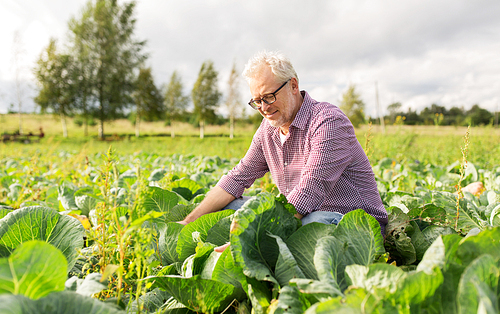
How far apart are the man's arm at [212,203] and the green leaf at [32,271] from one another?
1.16m

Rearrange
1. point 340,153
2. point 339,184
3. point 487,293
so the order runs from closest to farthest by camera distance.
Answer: point 487,293
point 340,153
point 339,184

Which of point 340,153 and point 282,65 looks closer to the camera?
point 340,153

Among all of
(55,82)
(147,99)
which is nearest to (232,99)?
(147,99)

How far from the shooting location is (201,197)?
2.36 metres

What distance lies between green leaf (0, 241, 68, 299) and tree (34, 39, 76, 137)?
2885cm

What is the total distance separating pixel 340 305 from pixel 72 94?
2958 centimetres

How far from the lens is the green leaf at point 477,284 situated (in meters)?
0.66

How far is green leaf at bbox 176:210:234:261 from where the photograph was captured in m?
1.44

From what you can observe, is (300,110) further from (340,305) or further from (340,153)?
(340,305)

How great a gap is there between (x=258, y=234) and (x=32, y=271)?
2.44 feet

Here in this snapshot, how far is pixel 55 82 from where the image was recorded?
2469 centimetres

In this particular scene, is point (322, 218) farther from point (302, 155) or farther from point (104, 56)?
point (104, 56)

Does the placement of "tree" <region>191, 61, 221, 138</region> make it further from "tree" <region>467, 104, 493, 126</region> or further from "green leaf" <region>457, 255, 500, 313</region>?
"green leaf" <region>457, 255, 500, 313</region>

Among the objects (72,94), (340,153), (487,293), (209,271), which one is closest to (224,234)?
(209,271)
